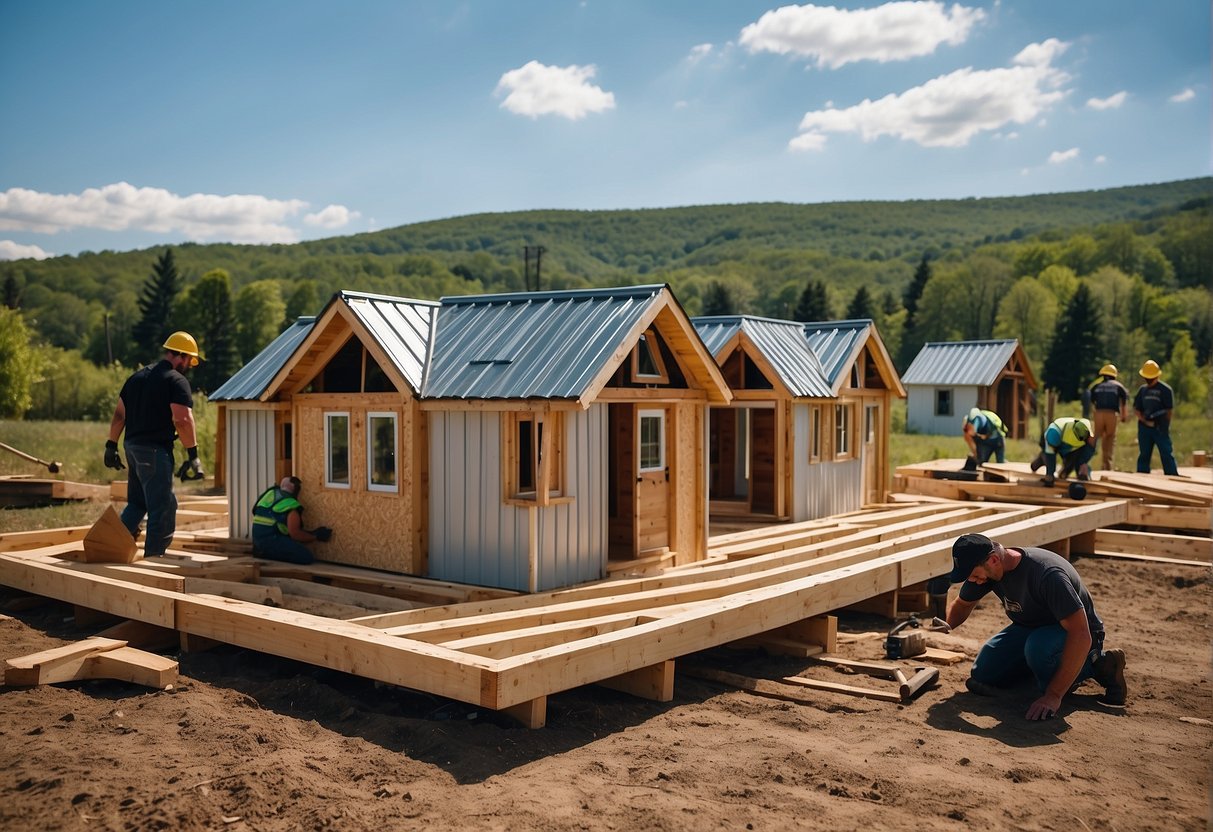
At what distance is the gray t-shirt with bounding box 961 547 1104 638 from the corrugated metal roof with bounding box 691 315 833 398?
26.9 feet

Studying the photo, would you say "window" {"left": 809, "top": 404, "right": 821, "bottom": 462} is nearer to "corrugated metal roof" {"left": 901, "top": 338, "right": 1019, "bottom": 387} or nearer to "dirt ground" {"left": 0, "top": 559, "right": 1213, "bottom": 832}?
"dirt ground" {"left": 0, "top": 559, "right": 1213, "bottom": 832}

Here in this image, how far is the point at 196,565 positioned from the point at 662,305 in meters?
6.03

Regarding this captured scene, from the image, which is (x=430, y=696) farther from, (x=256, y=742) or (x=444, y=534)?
(x=444, y=534)

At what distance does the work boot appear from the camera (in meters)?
8.11

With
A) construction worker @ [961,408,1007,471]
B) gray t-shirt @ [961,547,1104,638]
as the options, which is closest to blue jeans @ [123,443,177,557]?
gray t-shirt @ [961,547,1104,638]

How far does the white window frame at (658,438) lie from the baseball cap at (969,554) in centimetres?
476

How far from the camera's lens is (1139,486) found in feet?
57.1

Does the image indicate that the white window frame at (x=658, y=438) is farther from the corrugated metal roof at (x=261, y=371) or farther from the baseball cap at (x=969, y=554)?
the baseball cap at (x=969, y=554)

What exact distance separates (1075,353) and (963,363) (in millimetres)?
17305

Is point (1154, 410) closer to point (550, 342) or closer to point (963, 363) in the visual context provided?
point (550, 342)

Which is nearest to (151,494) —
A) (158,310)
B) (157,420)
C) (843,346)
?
(157,420)

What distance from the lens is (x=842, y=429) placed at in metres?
18.2

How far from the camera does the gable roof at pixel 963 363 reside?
133ft

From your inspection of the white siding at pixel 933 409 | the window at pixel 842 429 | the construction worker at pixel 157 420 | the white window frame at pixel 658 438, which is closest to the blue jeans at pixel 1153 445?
the window at pixel 842 429
